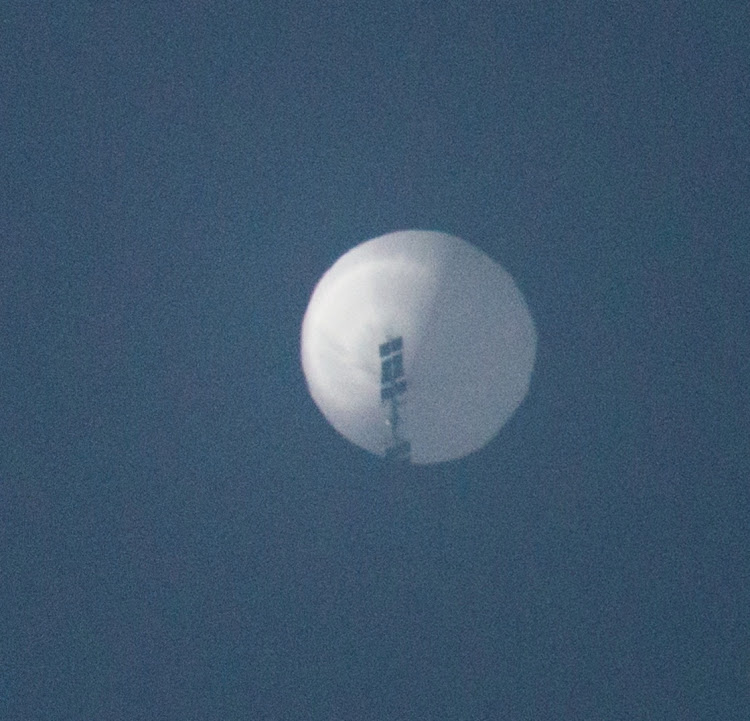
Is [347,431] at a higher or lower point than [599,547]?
higher

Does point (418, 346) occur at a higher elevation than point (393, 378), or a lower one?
higher

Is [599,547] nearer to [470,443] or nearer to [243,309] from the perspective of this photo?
[470,443]

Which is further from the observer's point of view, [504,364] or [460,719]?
[460,719]

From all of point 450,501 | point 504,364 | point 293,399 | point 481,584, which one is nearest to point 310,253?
point 293,399

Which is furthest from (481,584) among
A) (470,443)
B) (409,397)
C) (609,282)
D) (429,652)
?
(609,282)

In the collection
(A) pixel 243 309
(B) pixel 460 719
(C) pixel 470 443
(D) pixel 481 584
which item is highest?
(A) pixel 243 309

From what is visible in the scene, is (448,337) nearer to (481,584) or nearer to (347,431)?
(347,431)
